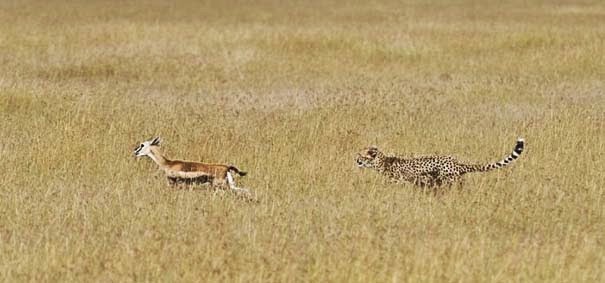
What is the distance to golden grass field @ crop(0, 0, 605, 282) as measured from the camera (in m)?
7.02

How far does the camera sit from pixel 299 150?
38.0 ft

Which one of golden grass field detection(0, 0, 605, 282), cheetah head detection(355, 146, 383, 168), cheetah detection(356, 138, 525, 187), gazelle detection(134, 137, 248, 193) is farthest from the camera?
cheetah head detection(355, 146, 383, 168)

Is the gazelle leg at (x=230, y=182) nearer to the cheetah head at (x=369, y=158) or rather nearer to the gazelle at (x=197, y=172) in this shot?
the gazelle at (x=197, y=172)

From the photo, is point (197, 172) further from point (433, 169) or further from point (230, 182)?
point (433, 169)

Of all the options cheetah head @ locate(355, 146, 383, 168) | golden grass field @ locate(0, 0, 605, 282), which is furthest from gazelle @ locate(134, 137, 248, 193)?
cheetah head @ locate(355, 146, 383, 168)

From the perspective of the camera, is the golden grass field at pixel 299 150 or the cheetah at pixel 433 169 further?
the cheetah at pixel 433 169

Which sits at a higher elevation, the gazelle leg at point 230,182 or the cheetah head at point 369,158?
the cheetah head at point 369,158

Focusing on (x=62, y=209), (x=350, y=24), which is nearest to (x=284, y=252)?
(x=62, y=209)

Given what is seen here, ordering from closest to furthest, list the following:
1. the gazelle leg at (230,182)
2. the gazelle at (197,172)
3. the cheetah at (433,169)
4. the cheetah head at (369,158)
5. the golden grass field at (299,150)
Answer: the golden grass field at (299,150) < the gazelle leg at (230,182) < the gazelle at (197,172) < the cheetah at (433,169) < the cheetah head at (369,158)

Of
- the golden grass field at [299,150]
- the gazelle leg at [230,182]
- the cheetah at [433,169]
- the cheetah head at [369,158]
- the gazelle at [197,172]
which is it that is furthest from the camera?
the cheetah head at [369,158]

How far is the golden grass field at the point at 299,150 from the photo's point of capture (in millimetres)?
7023

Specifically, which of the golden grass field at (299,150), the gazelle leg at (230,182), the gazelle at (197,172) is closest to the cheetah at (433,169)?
the golden grass field at (299,150)

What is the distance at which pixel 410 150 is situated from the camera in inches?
462

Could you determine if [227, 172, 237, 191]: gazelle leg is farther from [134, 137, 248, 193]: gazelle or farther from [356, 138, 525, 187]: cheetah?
[356, 138, 525, 187]: cheetah
